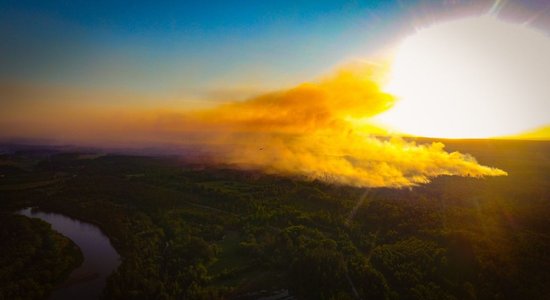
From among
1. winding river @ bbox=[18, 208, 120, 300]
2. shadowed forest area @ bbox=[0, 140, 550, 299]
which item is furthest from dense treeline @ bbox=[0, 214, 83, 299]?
winding river @ bbox=[18, 208, 120, 300]

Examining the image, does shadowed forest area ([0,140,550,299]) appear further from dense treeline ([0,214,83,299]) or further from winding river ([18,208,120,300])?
winding river ([18,208,120,300])

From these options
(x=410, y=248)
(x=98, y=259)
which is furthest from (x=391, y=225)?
(x=98, y=259)

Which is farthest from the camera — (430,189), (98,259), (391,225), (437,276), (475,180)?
(475,180)

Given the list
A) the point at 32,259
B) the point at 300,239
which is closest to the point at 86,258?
the point at 32,259

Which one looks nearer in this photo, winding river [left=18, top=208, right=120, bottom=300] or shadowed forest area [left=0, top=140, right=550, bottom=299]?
shadowed forest area [left=0, top=140, right=550, bottom=299]

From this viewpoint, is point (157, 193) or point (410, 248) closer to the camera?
point (410, 248)

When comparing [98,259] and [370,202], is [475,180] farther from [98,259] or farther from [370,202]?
[98,259]

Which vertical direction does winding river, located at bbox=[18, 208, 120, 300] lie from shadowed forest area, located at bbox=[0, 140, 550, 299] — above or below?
below

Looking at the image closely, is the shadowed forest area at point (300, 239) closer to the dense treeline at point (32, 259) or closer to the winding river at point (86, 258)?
the dense treeline at point (32, 259)
